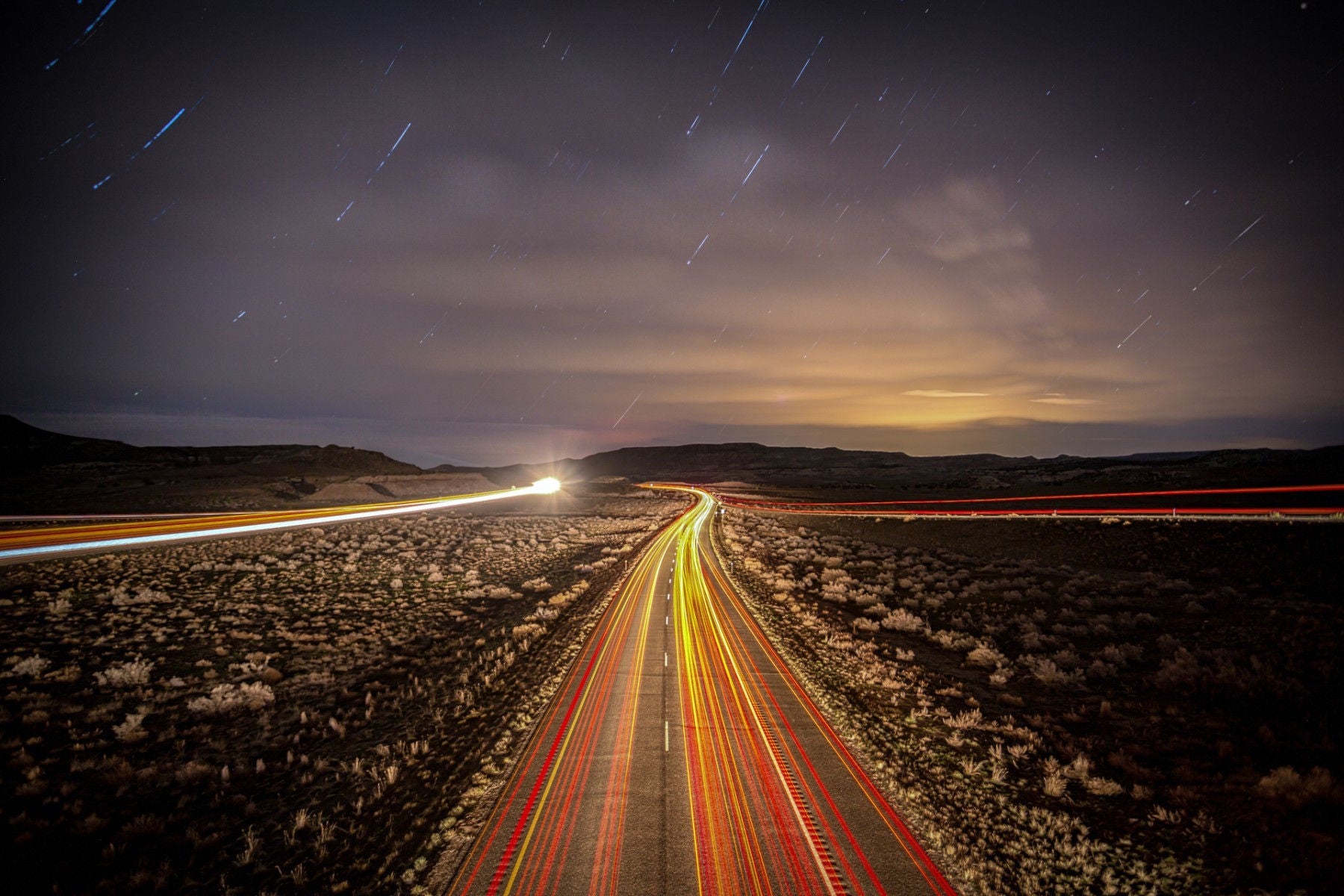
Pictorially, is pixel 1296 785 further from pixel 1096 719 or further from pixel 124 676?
pixel 124 676

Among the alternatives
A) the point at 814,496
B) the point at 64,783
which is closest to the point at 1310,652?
the point at 64,783

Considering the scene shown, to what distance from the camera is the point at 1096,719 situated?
1200cm

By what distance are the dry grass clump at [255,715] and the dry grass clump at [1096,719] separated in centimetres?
823

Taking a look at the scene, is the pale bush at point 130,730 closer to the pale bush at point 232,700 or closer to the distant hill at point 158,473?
the pale bush at point 232,700

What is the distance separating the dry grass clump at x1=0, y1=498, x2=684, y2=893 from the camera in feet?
26.1

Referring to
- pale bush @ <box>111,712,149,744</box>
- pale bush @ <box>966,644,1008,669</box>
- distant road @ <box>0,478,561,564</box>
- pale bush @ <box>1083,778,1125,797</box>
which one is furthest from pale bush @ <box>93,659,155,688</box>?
pale bush @ <box>966,644,1008,669</box>

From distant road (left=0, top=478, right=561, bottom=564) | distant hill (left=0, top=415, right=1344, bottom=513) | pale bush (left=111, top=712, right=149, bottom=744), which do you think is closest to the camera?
pale bush (left=111, top=712, right=149, bottom=744)

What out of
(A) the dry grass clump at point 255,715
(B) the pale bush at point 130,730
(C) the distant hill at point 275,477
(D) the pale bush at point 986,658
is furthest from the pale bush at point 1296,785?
(C) the distant hill at point 275,477

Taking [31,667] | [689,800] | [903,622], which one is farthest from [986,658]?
[31,667]

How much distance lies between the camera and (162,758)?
33.9 ft

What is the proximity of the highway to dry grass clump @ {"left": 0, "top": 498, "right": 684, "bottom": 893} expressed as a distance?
101 cm

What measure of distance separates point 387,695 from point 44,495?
8795 cm

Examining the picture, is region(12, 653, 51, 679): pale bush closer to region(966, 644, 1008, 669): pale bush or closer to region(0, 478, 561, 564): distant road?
region(0, 478, 561, 564): distant road

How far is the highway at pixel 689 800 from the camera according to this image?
738cm
